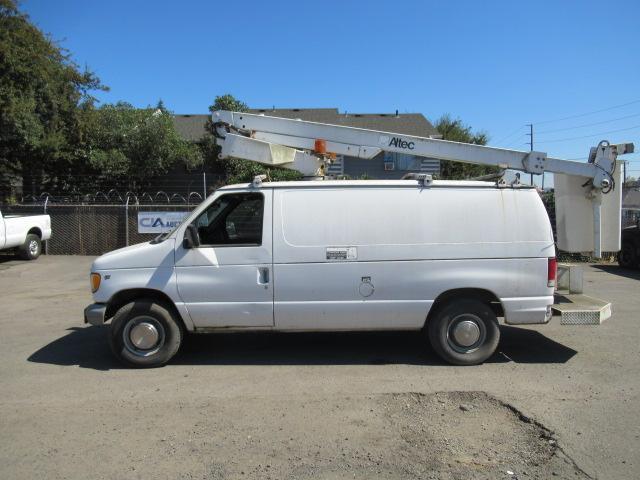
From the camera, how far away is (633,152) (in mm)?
6637

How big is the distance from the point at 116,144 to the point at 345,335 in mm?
17128

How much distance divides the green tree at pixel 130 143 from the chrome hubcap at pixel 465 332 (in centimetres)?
1762

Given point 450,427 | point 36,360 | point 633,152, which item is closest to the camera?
point 450,427

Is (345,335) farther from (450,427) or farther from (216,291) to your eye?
(450,427)

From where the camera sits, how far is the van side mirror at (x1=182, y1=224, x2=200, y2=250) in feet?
18.6

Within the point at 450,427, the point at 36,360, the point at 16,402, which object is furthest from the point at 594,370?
the point at 36,360

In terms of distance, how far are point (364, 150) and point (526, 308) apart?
2788 mm

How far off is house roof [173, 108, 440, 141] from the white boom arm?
20.9 metres

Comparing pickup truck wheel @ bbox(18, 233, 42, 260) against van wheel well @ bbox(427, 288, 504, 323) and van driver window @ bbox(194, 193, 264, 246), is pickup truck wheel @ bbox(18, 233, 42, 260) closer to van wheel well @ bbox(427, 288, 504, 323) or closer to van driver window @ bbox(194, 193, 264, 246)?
van driver window @ bbox(194, 193, 264, 246)

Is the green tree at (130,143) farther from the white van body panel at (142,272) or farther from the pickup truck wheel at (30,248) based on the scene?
the white van body panel at (142,272)

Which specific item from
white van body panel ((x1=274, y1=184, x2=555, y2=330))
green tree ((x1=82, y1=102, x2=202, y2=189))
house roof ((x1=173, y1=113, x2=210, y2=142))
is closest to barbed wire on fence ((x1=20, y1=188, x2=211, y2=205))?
green tree ((x1=82, y1=102, x2=202, y2=189))

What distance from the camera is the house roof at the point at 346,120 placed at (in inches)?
1105

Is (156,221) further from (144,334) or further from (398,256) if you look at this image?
(398,256)

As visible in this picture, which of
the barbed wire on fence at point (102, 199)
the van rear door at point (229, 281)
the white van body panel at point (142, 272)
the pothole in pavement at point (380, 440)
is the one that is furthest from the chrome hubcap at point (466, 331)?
the barbed wire on fence at point (102, 199)
